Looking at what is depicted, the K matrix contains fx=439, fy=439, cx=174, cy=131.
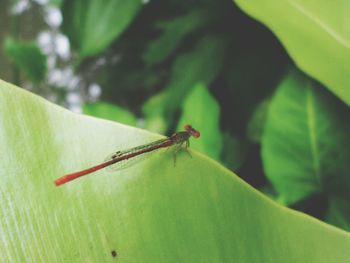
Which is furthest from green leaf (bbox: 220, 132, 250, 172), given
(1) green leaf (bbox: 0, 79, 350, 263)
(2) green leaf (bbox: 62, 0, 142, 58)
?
(1) green leaf (bbox: 0, 79, 350, 263)

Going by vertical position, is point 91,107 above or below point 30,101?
above

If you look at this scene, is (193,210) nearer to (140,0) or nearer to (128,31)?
(140,0)

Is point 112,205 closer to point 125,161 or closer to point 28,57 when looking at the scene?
point 125,161

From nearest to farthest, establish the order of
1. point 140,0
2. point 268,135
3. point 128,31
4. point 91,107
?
point 268,135 → point 91,107 → point 140,0 → point 128,31

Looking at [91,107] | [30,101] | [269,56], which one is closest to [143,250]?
[30,101]

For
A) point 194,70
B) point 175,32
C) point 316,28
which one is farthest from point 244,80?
point 316,28

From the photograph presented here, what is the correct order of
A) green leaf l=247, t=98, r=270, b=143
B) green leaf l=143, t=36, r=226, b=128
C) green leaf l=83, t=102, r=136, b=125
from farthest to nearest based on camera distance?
green leaf l=143, t=36, r=226, b=128 → green leaf l=83, t=102, r=136, b=125 → green leaf l=247, t=98, r=270, b=143

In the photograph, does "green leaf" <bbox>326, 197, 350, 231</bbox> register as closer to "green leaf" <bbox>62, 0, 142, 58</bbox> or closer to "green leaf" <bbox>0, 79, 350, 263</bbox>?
"green leaf" <bbox>0, 79, 350, 263</bbox>
